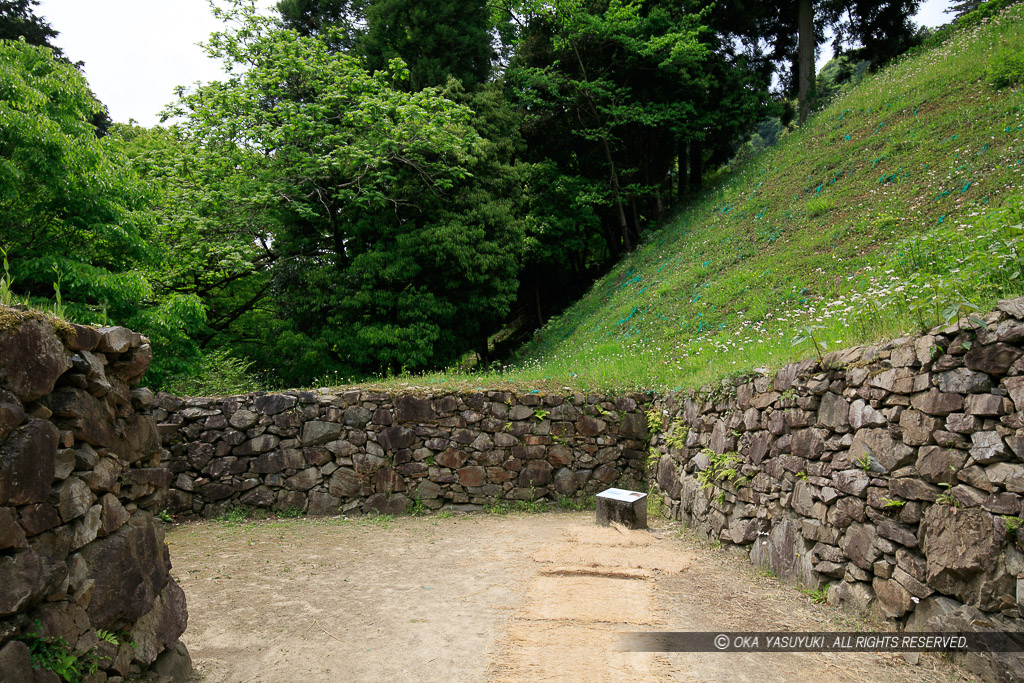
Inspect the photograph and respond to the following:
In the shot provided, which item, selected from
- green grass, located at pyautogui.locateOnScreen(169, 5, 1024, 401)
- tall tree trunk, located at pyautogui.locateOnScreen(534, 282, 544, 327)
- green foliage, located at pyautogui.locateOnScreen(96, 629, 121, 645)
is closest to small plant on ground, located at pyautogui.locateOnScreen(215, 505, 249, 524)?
green grass, located at pyautogui.locateOnScreen(169, 5, 1024, 401)

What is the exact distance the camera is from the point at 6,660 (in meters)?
2.41

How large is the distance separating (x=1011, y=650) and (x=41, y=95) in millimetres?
11224

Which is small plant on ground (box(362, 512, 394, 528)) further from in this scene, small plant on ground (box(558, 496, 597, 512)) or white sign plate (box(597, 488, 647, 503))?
white sign plate (box(597, 488, 647, 503))

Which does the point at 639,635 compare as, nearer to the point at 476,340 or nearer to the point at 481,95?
the point at 476,340

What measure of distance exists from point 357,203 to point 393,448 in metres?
7.41

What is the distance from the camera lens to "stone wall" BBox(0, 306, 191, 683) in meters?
2.57

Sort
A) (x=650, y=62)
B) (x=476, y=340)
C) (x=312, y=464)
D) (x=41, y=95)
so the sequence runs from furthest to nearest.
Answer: (x=650, y=62) → (x=476, y=340) → (x=312, y=464) → (x=41, y=95)

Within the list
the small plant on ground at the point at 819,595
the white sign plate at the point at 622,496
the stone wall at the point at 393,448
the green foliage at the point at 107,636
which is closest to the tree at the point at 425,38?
the stone wall at the point at 393,448

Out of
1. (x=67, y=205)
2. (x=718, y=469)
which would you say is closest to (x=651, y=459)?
(x=718, y=469)

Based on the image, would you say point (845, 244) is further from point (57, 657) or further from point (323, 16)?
point (323, 16)

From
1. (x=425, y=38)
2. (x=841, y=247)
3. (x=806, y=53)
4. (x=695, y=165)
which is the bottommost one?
(x=841, y=247)

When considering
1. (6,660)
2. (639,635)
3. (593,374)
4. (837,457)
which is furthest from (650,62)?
(6,660)

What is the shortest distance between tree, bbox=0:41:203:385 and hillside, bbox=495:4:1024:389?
624cm

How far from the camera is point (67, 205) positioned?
8438mm
